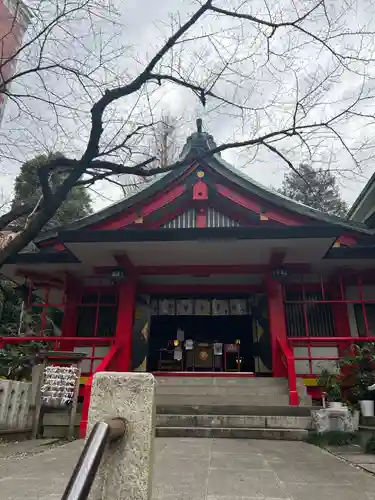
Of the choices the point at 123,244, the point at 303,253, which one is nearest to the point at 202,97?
the point at 123,244

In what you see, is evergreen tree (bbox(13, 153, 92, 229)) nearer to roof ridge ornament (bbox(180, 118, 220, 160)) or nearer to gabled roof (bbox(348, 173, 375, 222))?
roof ridge ornament (bbox(180, 118, 220, 160))

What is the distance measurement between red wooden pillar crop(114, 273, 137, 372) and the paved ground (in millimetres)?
3603

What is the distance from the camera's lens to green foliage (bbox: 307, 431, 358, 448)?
550cm

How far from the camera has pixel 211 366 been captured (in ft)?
43.4

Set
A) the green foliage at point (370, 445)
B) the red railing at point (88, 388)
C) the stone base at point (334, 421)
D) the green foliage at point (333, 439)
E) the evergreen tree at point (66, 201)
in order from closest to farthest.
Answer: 1. the green foliage at point (370, 445)
2. the green foliage at point (333, 439)
3. the stone base at point (334, 421)
4. the red railing at point (88, 388)
5. the evergreen tree at point (66, 201)

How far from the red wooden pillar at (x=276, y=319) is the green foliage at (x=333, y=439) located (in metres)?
2.48

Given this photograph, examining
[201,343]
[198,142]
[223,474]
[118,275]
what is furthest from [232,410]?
[198,142]

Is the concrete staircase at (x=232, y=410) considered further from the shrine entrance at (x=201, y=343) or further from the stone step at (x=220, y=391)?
the shrine entrance at (x=201, y=343)

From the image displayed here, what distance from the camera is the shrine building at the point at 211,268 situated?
8188mm

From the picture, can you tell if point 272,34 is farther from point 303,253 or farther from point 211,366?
point 211,366

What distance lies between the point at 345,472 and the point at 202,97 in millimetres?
5343

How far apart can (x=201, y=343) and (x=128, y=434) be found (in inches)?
470

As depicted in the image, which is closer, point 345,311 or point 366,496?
point 366,496

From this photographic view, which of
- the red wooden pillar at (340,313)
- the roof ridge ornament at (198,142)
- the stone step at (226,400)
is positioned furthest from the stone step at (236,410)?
the roof ridge ornament at (198,142)
